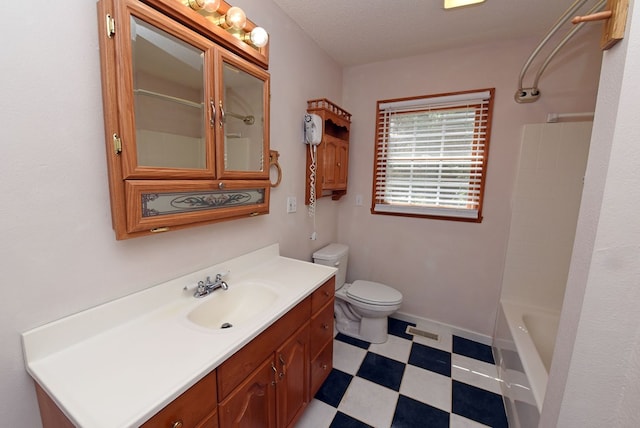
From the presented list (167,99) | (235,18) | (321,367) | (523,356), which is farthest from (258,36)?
(523,356)

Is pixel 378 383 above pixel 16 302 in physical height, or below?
below

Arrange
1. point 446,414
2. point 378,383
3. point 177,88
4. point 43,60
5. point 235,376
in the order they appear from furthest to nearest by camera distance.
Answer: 1. point 378,383
2. point 446,414
3. point 177,88
4. point 235,376
5. point 43,60

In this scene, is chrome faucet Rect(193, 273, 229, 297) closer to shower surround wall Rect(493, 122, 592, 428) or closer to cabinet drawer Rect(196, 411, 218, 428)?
cabinet drawer Rect(196, 411, 218, 428)

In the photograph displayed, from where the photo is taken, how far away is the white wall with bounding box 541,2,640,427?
25.5 inches

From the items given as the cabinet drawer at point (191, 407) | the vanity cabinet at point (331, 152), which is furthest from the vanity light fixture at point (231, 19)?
the cabinet drawer at point (191, 407)

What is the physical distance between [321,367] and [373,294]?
27.9 inches

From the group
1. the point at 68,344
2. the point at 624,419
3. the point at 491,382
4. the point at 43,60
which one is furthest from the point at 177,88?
the point at 491,382

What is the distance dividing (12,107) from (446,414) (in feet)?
7.39

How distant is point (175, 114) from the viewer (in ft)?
3.38

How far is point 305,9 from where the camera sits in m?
1.58

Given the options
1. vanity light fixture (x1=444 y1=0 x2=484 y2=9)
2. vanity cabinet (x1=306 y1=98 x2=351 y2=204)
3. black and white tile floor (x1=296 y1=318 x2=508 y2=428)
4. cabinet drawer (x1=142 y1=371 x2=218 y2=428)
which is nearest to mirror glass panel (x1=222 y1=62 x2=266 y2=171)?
vanity cabinet (x1=306 y1=98 x2=351 y2=204)

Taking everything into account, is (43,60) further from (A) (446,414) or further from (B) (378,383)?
(A) (446,414)

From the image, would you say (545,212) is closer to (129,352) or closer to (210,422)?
(210,422)

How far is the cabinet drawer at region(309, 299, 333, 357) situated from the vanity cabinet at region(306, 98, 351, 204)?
847 mm
